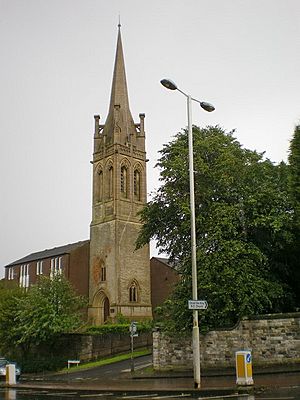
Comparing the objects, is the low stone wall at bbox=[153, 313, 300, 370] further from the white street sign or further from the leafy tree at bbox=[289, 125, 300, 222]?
the white street sign

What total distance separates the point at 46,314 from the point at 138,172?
26.7 m

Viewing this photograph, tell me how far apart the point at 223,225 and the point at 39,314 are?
1912cm

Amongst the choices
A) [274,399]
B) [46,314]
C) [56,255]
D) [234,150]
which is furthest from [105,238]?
[274,399]

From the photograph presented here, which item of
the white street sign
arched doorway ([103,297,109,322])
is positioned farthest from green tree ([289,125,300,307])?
arched doorway ([103,297,109,322])

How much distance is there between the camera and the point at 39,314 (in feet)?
129

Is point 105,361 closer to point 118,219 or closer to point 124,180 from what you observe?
point 118,219

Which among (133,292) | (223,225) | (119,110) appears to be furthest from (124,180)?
(223,225)

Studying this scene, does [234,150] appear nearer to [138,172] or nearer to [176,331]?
[176,331]

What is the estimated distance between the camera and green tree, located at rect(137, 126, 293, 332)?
A: 25.8 m

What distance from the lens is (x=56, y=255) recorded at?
63.5m

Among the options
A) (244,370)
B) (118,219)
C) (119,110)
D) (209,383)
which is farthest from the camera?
(119,110)

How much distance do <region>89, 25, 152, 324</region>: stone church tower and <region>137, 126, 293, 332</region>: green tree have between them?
26196mm

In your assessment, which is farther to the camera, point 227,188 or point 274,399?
point 227,188

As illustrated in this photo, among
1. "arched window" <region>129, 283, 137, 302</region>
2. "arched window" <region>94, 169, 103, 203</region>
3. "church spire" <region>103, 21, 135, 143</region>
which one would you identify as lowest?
"arched window" <region>129, 283, 137, 302</region>
